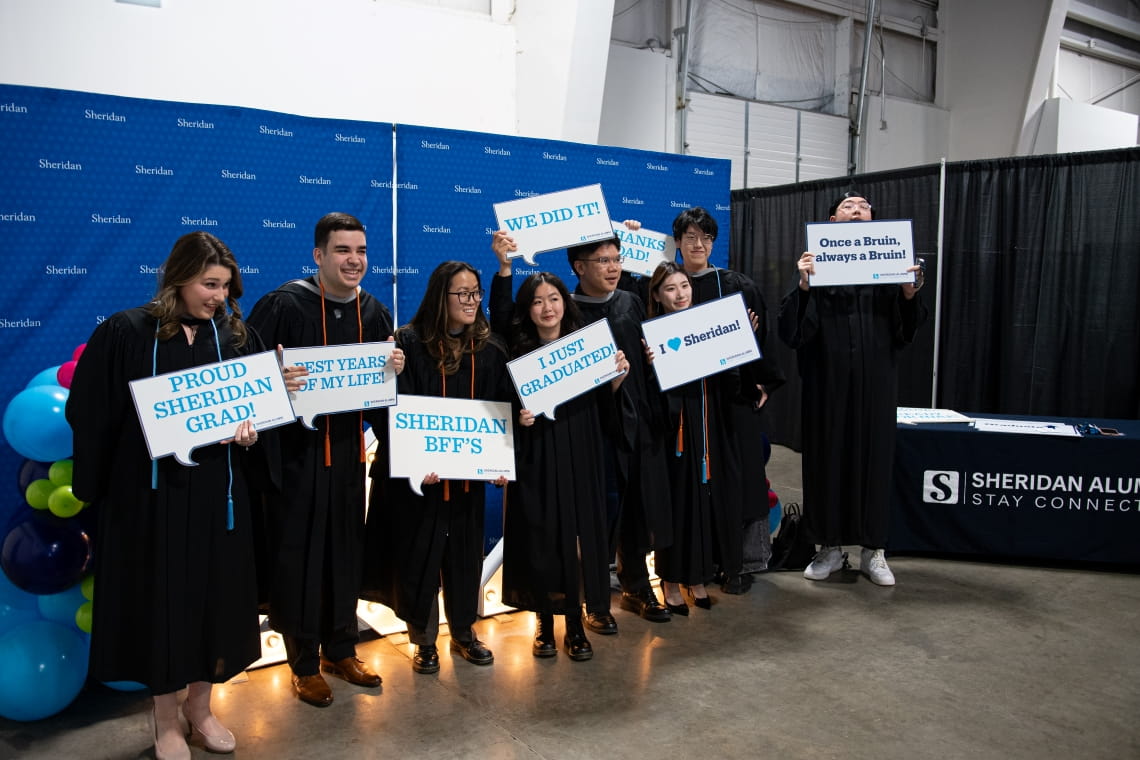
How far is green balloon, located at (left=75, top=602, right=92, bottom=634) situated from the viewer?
10.0 feet

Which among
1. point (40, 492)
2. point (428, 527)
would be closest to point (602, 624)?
point (428, 527)

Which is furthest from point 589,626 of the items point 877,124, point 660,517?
point 877,124

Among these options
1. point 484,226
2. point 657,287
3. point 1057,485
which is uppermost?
point 484,226

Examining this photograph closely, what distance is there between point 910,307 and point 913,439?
92cm

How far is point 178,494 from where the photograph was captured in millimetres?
2699

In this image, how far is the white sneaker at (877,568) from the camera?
4637mm

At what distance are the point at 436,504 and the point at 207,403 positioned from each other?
100cm

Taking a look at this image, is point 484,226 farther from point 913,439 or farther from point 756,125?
point 756,125

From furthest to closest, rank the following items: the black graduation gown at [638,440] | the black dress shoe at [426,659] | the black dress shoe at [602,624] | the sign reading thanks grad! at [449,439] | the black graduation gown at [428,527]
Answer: the black dress shoe at [602,624] < the black graduation gown at [638,440] < the black dress shoe at [426,659] < the black graduation gown at [428,527] < the sign reading thanks grad! at [449,439]

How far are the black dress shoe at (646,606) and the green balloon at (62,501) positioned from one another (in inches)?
93.0

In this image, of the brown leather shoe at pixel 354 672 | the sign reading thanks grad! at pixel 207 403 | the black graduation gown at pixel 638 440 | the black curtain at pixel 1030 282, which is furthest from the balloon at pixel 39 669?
the black curtain at pixel 1030 282

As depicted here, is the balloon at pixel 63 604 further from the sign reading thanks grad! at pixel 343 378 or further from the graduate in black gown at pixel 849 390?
the graduate in black gown at pixel 849 390

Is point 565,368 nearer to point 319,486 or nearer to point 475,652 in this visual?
point 319,486

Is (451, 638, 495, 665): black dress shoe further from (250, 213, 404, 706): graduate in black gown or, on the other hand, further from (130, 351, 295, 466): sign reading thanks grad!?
(130, 351, 295, 466): sign reading thanks grad!
